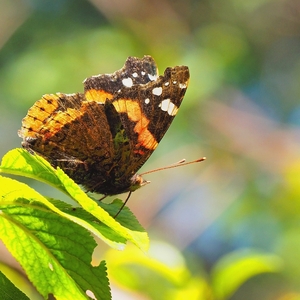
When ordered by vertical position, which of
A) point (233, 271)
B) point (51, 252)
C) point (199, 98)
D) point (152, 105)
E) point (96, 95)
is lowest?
point (51, 252)

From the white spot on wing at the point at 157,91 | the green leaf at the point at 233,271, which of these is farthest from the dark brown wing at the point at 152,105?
the green leaf at the point at 233,271

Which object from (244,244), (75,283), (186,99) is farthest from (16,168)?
(244,244)

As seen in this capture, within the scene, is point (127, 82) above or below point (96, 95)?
above

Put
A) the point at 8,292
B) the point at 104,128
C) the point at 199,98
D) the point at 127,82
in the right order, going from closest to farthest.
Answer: the point at 8,292 < the point at 104,128 < the point at 127,82 < the point at 199,98

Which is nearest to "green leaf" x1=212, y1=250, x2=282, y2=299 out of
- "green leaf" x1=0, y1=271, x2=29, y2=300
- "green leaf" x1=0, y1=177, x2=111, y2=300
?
"green leaf" x1=0, y1=177, x2=111, y2=300

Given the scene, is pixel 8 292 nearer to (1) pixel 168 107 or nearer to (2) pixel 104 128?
(2) pixel 104 128

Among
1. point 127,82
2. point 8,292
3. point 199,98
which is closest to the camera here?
point 8,292

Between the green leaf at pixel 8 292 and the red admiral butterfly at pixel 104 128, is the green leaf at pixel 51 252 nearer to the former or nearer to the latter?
the green leaf at pixel 8 292

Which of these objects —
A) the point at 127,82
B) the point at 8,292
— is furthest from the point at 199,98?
the point at 8,292
